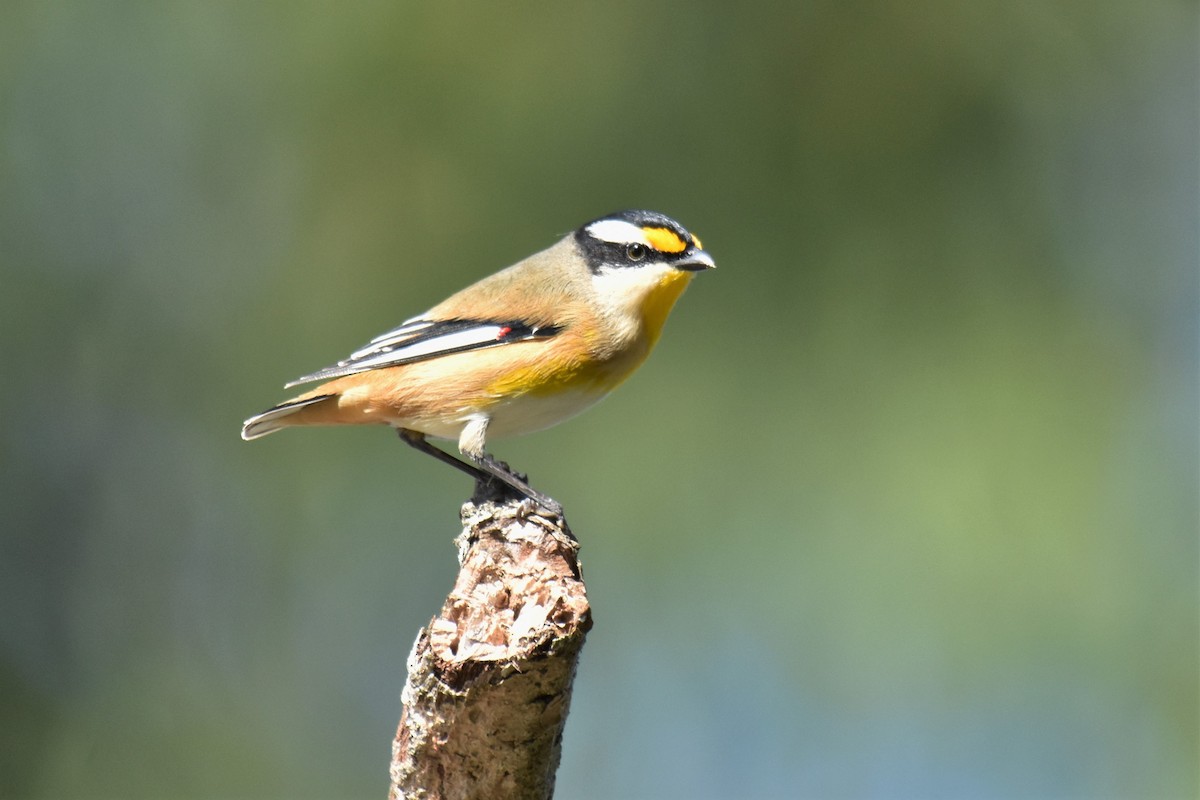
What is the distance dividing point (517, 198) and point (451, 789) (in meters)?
5.51

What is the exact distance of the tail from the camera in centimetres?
562

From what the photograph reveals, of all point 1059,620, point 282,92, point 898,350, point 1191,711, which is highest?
point 282,92

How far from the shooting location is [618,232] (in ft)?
19.7

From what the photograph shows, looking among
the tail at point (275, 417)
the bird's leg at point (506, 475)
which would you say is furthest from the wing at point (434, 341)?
the bird's leg at point (506, 475)

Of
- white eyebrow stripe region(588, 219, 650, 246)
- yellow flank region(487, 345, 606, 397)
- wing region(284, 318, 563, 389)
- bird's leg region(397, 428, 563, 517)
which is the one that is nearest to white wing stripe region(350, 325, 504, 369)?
wing region(284, 318, 563, 389)

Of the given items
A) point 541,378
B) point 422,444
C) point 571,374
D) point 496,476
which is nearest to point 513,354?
point 541,378

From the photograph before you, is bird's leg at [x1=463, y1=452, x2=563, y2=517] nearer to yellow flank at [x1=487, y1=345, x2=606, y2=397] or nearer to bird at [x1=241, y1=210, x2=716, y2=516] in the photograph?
bird at [x1=241, y1=210, x2=716, y2=516]

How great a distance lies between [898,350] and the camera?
7703mm

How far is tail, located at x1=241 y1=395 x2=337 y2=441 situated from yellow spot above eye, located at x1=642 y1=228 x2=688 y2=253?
164 centimetres

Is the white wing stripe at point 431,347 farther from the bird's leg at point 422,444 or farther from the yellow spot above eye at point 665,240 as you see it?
the yellow spot above eye at point 665,240

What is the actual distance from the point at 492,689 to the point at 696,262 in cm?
272

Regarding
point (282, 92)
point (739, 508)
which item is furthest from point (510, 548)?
point (282, 92)

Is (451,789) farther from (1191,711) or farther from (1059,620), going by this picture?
(1191,711)

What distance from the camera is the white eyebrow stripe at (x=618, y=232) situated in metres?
5.90
